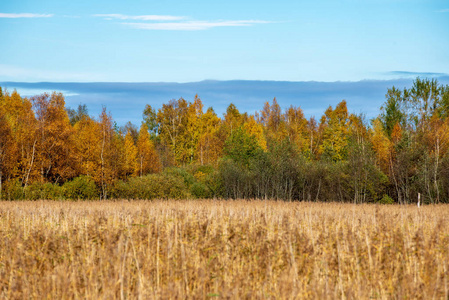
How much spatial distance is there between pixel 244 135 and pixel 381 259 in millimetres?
37138

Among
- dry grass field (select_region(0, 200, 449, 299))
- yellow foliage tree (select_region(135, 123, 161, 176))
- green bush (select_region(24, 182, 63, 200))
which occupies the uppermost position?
dry grass field (select_region(0, 200, 449, 299))

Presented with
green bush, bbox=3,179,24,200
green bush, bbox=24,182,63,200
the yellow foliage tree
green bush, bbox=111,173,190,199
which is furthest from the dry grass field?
the yellow foliage tree

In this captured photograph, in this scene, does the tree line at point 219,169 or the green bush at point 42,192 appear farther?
the tree line at point 219,169

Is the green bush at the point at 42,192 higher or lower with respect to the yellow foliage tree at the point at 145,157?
higher

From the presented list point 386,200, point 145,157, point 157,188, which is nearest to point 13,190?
point 157,188

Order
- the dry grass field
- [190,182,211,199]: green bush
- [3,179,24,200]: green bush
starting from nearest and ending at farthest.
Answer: the dry grass field → [3,179,24,200]: green bush → [190,182,211,199]: green bush

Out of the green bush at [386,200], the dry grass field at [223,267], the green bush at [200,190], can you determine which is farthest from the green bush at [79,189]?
the dry grass field at [223,267]

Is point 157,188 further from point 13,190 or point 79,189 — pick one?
point 13,190

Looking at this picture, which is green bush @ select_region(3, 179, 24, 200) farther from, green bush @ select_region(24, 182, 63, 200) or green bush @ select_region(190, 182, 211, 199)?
green bush @ select_region(190, 182, 211, 199)

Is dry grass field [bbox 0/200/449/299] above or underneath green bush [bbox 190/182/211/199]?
above

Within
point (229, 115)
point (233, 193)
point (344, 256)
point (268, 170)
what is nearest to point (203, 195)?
point (233, 193)

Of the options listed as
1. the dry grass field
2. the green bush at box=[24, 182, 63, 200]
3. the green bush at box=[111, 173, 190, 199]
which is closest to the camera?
the dry grass field

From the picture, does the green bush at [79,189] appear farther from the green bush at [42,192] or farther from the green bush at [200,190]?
the green bush at [200,190]

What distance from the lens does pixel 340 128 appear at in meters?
63.6
